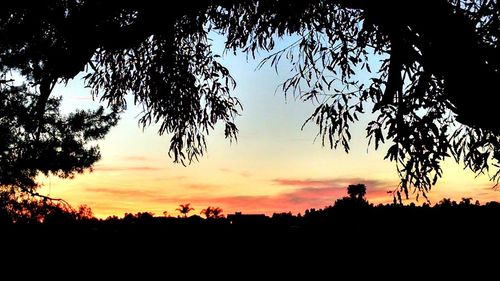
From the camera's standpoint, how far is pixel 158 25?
28.1 feet

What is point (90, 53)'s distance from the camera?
8.45 m

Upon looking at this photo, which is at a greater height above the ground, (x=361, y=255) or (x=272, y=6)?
(x=272, y=6)

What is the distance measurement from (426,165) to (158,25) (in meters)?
4.68

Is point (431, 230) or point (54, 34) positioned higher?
point (54, 34)

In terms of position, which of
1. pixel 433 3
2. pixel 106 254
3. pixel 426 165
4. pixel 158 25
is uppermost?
pixel 158 25

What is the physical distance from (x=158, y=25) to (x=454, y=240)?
5.49 meters

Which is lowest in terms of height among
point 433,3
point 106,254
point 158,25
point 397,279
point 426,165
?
point 397,279

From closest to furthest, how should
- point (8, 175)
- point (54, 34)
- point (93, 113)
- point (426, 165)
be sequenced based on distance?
point (426, 165) < point (54, 34) < point (8, 175) < point (93, 113)

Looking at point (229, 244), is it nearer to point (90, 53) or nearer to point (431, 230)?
point (431, 230)

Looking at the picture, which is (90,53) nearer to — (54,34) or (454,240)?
(54,34)

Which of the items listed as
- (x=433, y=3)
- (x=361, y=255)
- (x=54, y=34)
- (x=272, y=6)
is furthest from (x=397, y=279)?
(x=54, y=34)

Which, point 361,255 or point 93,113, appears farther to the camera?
point 93,113

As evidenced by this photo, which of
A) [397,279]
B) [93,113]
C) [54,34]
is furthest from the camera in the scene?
[93,113]

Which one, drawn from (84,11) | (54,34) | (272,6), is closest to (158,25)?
(84,11)
